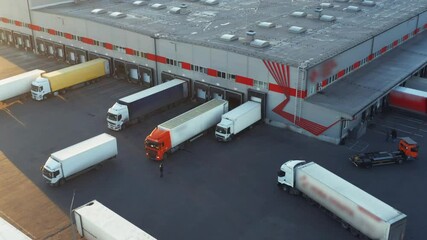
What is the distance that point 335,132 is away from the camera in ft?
156

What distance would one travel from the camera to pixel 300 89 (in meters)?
48.7

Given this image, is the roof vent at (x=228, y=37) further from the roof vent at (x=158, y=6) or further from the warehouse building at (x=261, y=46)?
the roof vent at (x=158, y=6)

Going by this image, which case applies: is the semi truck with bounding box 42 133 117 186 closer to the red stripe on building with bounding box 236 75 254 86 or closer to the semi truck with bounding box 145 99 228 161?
the semi truck with bounding box 145 99 228 161

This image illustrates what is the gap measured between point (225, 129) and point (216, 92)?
10.1m

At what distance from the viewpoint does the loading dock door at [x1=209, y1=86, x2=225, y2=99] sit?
183 feet

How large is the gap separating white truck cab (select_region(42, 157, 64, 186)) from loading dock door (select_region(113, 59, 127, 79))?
95.4ft

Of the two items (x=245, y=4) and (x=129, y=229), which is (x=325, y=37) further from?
(x=129, y=229)

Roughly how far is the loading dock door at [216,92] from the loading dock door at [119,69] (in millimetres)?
16626

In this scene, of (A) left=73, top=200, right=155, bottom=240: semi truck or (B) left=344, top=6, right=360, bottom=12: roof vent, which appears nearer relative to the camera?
(A) left=73, top=200, right=155, bottom=240: semi truck

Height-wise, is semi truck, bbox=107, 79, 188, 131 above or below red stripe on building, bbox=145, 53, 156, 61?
below

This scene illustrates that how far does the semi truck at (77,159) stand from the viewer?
40.0m

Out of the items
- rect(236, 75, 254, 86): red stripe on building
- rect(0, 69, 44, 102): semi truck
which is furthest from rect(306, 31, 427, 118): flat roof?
rect(0, 69, 44, 102): semi truck

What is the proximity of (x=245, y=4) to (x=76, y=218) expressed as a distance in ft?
186

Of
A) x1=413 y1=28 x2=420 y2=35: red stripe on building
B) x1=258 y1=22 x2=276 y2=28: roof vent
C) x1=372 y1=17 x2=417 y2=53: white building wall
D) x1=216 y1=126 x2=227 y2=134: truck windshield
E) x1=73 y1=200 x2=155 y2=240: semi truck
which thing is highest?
x1=258 y1=22 x2=276 y2=28: roof vent
